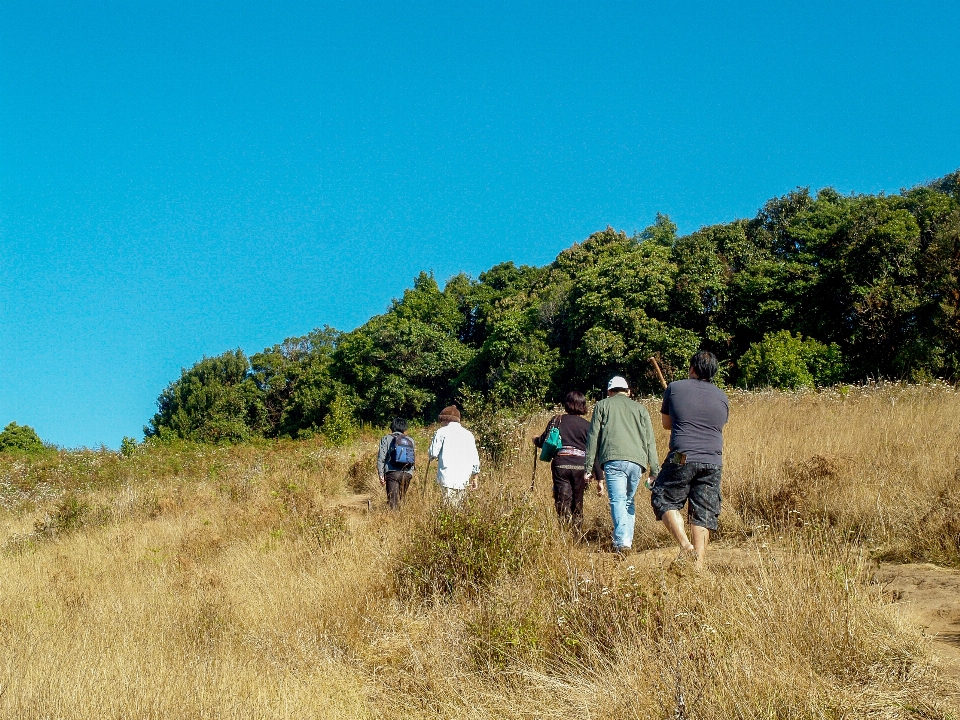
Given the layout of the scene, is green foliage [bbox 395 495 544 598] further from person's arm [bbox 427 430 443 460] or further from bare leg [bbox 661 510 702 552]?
person's arm [bbox 427 430 443 460]

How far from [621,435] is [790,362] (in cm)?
2333

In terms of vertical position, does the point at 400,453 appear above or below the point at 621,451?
above

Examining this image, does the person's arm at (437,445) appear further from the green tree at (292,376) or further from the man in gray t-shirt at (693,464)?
the green tree at (292,376)

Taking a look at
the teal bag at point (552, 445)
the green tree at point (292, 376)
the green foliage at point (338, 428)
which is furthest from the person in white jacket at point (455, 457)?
the green tree at point (292, 376)

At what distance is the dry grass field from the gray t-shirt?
0.81m

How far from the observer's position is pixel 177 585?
807cm

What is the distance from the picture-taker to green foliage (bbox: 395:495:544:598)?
6.40 meters

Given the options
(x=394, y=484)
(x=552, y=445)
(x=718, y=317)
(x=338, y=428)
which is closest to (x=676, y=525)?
(x=552, y=445)

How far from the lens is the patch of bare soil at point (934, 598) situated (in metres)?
4.48

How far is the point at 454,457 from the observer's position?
9.45 meters

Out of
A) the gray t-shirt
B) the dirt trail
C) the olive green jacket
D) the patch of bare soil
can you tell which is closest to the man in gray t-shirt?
the gray t-shirt

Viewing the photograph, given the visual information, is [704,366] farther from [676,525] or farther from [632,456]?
[676,525]

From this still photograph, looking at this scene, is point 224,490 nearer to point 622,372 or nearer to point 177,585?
point 177,585

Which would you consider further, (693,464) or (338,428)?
(338,428)
